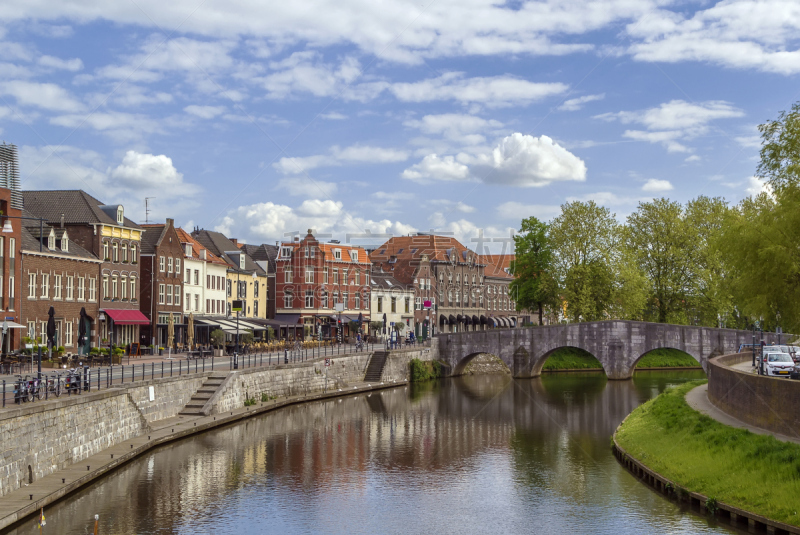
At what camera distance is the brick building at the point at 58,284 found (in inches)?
1997

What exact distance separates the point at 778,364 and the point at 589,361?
148ft

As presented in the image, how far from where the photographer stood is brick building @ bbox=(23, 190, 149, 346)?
58719 millimetres

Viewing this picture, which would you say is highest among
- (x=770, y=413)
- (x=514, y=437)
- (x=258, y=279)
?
(x=258, y=279)

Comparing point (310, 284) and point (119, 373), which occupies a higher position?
point (310, 284)

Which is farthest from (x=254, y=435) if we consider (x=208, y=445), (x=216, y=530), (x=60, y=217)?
(x=60, y=217)

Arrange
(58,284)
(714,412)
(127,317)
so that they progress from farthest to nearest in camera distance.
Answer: (127,317) < (58,284) < (714,412)

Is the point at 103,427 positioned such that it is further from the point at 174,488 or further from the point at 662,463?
the point at 662,463

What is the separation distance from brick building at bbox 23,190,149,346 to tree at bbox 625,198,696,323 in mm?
45560

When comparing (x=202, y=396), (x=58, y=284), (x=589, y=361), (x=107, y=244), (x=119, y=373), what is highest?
(x=107, y=244)

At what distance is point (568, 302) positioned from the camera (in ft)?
254

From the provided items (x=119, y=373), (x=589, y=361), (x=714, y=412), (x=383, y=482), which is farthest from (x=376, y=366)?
(x=383, y=482)

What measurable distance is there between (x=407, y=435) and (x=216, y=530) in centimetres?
1903

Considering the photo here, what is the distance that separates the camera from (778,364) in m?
41.5

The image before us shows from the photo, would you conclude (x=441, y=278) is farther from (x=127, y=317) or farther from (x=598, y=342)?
(x=127, y=317)
